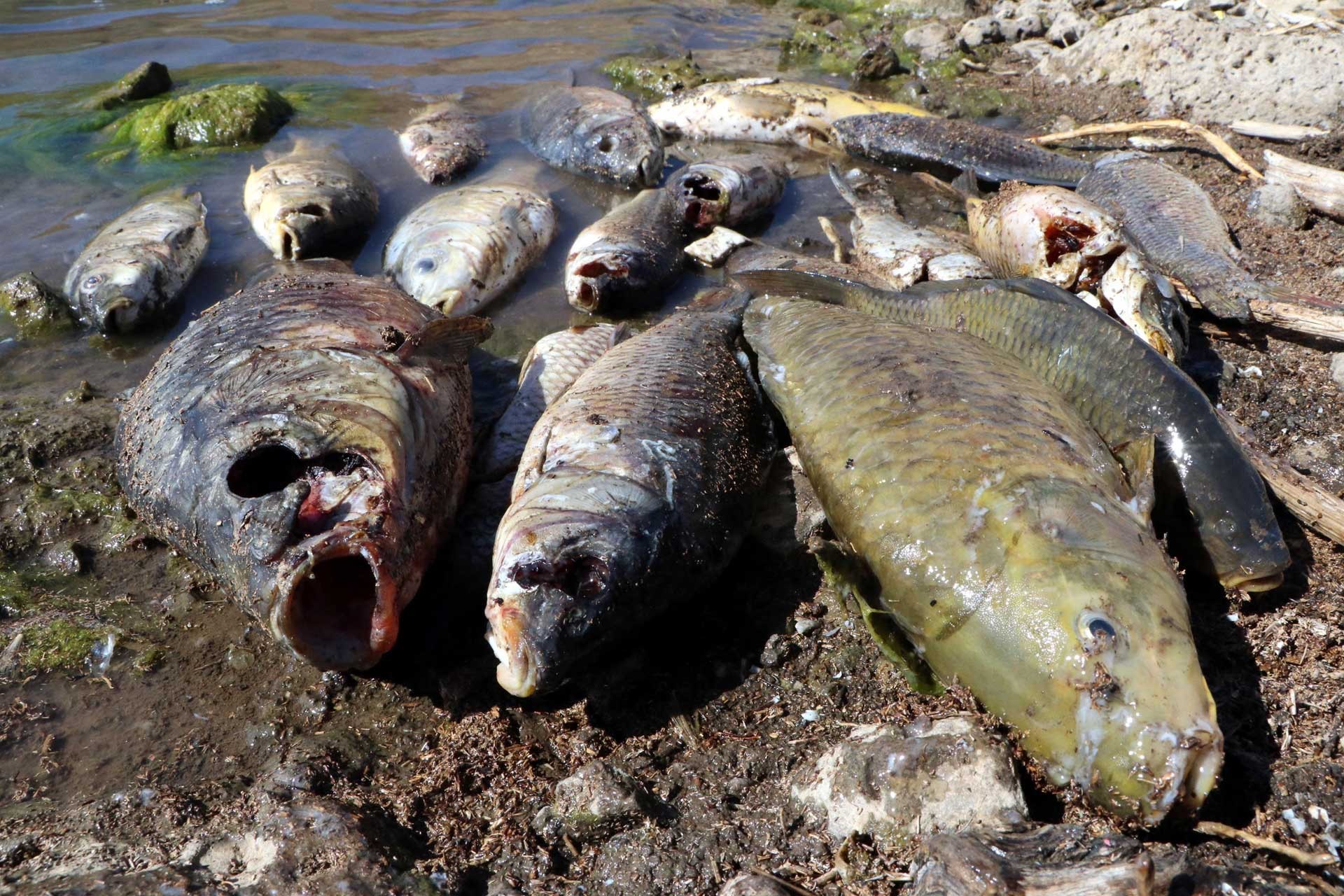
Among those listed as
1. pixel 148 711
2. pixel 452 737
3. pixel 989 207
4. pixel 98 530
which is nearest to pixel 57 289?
pixel 98 530

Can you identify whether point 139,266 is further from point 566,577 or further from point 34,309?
point 566,577

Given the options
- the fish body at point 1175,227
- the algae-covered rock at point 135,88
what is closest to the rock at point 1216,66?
the fish body at point 1175,227

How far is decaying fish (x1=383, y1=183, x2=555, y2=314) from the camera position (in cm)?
648

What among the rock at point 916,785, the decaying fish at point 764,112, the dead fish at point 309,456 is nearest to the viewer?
the rock at point 916,785

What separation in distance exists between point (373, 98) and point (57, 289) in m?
5.10

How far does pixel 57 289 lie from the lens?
6.88 meters

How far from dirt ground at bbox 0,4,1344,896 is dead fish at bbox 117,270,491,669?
0.45 m

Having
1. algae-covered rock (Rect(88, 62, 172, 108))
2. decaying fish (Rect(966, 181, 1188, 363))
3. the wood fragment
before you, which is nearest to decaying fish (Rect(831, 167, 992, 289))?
decaying fish (Rect(966, 181, 1188, 363))

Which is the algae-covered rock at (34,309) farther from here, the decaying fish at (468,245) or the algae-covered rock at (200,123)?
the algae-covered rock at (200,123)

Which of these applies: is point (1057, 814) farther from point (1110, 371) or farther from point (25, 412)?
point (25, 412)

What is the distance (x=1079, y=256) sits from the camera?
6055 mm

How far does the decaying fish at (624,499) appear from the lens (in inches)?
135

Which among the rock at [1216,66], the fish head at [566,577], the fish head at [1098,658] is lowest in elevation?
the fish head at [566,577]

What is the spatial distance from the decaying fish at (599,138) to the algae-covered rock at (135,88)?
467 cm
